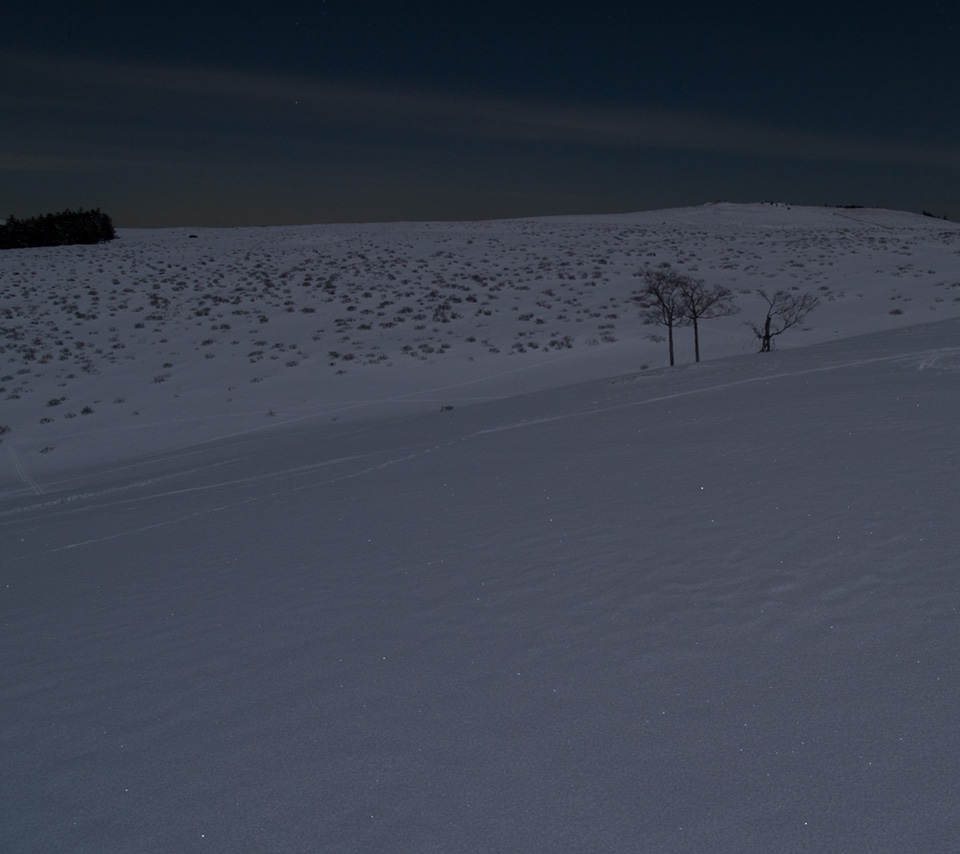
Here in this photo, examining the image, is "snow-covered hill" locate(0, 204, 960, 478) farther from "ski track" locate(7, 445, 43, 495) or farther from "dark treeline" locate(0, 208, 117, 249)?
"dark treeline" locate(0, 208, 117, 249)

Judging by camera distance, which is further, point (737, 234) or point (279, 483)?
point (737, 234)

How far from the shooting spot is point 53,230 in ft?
189

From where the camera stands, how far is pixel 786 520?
4.40 meters

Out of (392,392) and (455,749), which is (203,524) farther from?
(392,392)

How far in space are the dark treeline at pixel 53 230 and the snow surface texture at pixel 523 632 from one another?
54.1 meters

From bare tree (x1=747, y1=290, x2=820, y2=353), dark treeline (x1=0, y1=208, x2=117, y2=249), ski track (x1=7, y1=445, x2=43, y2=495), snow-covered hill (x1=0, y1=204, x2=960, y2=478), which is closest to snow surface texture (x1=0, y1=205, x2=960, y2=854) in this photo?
ski track (x1=7, y1=445, x2=43, y2=495)

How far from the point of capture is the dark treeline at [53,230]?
5706cm

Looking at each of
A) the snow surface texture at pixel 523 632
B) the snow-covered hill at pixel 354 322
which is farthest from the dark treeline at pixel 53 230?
the snow surface texture at pixel 523 632

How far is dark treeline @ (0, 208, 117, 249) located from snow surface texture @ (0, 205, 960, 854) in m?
54.1

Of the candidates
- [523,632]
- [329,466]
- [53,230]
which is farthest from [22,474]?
[53,230]

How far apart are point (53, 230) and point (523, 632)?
64195 mm

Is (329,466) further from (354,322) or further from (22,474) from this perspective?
(354,322)

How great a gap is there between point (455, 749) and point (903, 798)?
4.33 feet

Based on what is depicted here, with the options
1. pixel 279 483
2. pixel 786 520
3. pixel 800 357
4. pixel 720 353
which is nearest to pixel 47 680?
pixel 786 520
